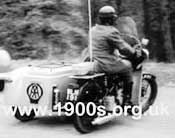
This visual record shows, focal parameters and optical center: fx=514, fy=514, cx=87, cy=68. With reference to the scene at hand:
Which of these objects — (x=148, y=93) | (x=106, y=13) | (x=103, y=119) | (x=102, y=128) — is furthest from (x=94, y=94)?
(x=148, y=93)

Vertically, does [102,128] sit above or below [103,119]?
below

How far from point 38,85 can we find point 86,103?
0.68 meters

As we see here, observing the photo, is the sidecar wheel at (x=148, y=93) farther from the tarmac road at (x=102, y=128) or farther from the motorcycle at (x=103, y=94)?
the tarmac road at (x=102, y=128)

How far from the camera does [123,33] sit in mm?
7527

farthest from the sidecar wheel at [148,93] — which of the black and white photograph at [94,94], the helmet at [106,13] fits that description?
the helmet at [106,13]

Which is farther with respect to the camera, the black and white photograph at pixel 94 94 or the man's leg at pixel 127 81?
the man's leg at pixel 127 81

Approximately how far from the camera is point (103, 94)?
278 inches

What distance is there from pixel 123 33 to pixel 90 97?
1.20 metres

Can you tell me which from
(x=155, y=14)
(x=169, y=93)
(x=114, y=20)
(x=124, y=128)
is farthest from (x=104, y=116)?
(x=155, y=14)

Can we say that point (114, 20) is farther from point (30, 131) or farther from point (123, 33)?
point (30, 131)

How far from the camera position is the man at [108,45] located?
699cm

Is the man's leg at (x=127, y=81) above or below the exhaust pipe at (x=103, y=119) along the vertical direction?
above

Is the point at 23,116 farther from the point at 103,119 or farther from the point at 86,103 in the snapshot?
the point at 103,119

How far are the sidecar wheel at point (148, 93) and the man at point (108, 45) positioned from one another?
0.85 meters
